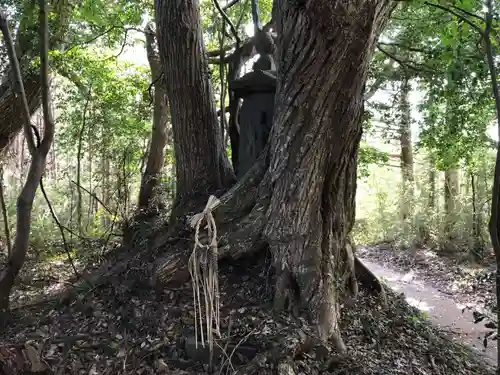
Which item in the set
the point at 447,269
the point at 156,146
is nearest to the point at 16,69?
the point at 156,146

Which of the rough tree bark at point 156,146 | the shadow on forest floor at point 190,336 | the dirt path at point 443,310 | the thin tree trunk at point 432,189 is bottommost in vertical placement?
the dirt path at point 443,310

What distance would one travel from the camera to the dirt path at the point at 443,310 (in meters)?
5.67

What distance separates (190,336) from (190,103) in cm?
245

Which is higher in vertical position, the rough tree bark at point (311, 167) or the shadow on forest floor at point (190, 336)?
the rough tree bark at point (311, 167)

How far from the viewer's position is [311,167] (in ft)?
11.6

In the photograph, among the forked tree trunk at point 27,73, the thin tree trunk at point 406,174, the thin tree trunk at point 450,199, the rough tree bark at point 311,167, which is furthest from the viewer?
the thin tree trunk at point 406,174

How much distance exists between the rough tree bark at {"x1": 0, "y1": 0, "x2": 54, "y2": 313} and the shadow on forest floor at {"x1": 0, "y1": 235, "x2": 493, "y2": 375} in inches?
21.1

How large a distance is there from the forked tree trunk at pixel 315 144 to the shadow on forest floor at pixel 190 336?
29 cm

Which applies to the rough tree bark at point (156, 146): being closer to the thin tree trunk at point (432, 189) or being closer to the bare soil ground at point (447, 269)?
the bare soil ground at point (447, 269)

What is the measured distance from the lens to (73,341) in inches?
138

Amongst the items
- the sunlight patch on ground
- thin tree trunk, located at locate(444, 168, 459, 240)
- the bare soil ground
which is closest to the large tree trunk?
the sunlight patch on ground

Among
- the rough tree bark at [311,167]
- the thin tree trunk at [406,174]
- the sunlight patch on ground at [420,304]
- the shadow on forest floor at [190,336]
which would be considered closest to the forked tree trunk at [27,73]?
the shadow on forest floor at [190,336]

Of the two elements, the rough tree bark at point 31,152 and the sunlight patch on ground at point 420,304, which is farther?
the sunlight patch on ground at point 420,304

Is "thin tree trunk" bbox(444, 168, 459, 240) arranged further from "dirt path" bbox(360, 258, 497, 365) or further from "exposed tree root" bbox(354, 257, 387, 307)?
"exposed tree root" bbox(354, 257, 387, 307)
